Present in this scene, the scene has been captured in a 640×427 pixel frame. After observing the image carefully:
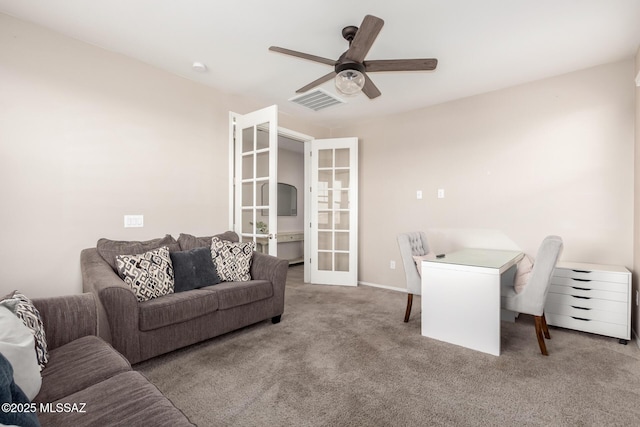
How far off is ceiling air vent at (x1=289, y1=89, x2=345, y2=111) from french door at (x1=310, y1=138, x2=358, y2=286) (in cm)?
80

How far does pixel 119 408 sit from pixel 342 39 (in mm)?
2764

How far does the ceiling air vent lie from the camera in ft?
12.0

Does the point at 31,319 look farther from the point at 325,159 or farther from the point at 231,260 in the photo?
the point at 325,159

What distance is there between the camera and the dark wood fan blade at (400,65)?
7.05ft

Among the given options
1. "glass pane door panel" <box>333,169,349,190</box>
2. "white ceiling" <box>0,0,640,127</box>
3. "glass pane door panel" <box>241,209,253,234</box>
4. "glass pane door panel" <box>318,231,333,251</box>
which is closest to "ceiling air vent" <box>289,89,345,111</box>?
"white ceiling" <box>0,0,640,127</box>

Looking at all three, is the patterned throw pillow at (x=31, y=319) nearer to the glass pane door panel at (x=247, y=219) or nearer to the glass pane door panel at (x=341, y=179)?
the glass pane door panel at (x=247, y=219)

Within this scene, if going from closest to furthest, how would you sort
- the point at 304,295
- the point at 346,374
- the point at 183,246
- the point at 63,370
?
the point at 63,370 → the point at 346,374 → the point at 183,246 → the point at 304,295

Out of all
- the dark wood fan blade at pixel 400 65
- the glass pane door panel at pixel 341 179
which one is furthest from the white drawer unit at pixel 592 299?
the glass pane door panel at pixel 341 179

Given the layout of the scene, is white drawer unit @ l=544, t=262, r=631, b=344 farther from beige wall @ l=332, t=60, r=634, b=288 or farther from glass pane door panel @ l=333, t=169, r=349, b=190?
glass pane door panel @ l=333, t=169, r=349, b=190

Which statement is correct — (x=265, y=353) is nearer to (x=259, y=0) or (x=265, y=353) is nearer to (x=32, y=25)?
(x=259, y=0)

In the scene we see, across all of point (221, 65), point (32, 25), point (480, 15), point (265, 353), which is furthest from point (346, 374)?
point (32, 25)

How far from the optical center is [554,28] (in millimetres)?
2408

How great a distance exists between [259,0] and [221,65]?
111 centimetres

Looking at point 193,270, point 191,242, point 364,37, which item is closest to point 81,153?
point 191,242
